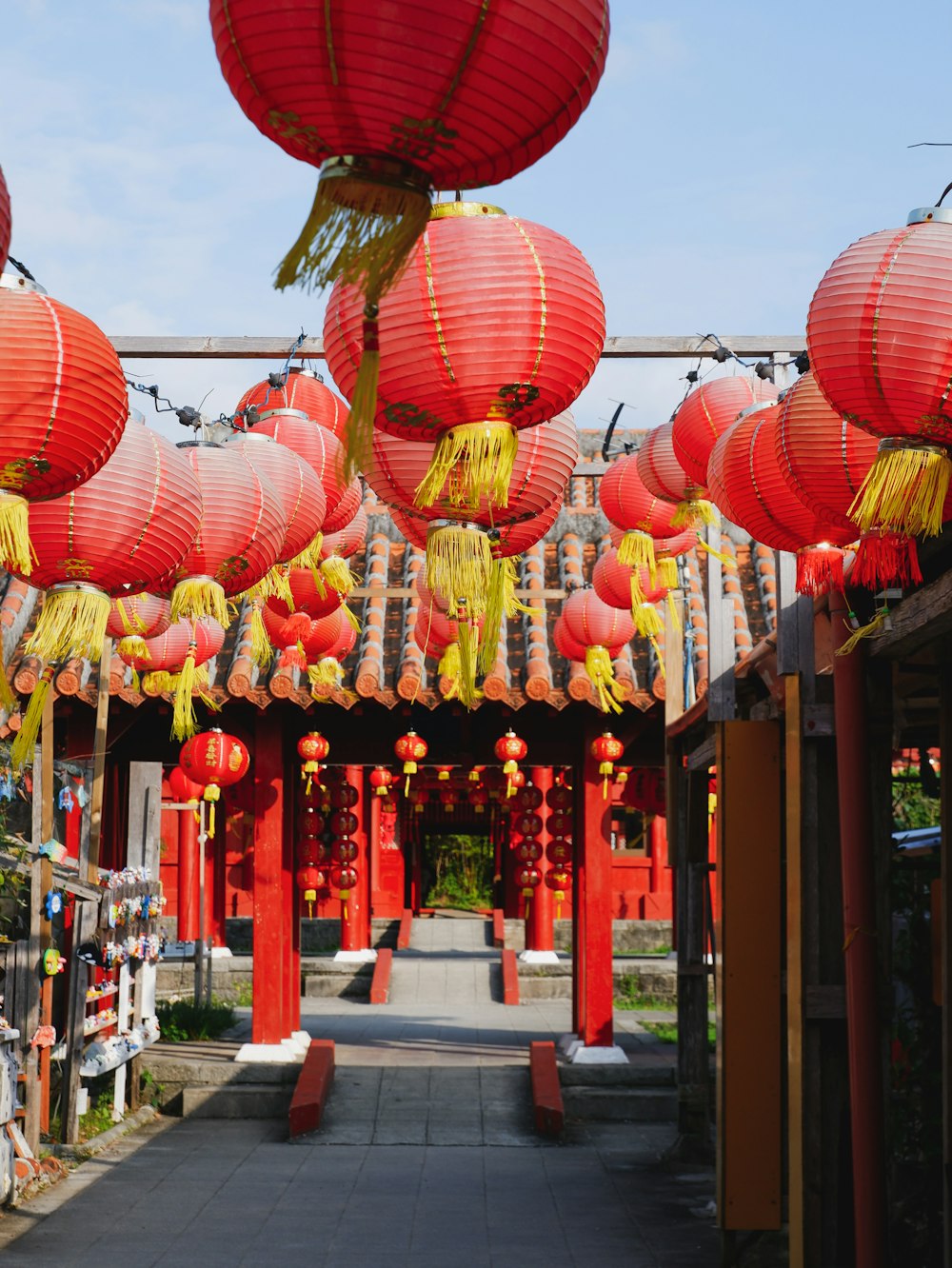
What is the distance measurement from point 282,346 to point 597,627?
10.8 feet

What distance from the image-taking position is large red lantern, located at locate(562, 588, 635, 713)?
9586mm

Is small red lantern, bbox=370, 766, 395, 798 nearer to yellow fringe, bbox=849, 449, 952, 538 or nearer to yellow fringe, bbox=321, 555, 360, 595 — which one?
yellow fringe, bbox=321, 555, 360, 595

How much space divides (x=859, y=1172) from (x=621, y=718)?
27.2ft

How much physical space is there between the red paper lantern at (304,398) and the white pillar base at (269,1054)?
717 centimetres

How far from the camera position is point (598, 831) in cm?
1319

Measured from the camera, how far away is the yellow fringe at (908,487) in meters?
3.80

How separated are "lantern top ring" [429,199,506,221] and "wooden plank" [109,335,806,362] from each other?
365 centimetres

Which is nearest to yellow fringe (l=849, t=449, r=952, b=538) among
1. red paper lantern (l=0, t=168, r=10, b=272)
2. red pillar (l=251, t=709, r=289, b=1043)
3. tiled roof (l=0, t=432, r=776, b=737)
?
red paper lantern (l=0, t=168, r=10, b=272)

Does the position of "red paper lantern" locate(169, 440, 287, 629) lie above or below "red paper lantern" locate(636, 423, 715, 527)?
below

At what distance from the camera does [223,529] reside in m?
5.06

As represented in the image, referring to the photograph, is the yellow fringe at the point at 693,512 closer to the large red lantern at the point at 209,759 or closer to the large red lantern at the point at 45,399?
the large red lantern at the point at 45,399

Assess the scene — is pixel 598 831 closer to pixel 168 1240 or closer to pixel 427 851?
pixel 168 1240

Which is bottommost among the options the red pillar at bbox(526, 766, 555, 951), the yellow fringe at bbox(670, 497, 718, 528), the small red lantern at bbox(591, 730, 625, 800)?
the red pillar at bbox(526, 766, 555, 951)

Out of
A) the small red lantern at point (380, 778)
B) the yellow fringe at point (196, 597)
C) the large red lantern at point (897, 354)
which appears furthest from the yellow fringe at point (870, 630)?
the small red lantern at point (380, 778)
